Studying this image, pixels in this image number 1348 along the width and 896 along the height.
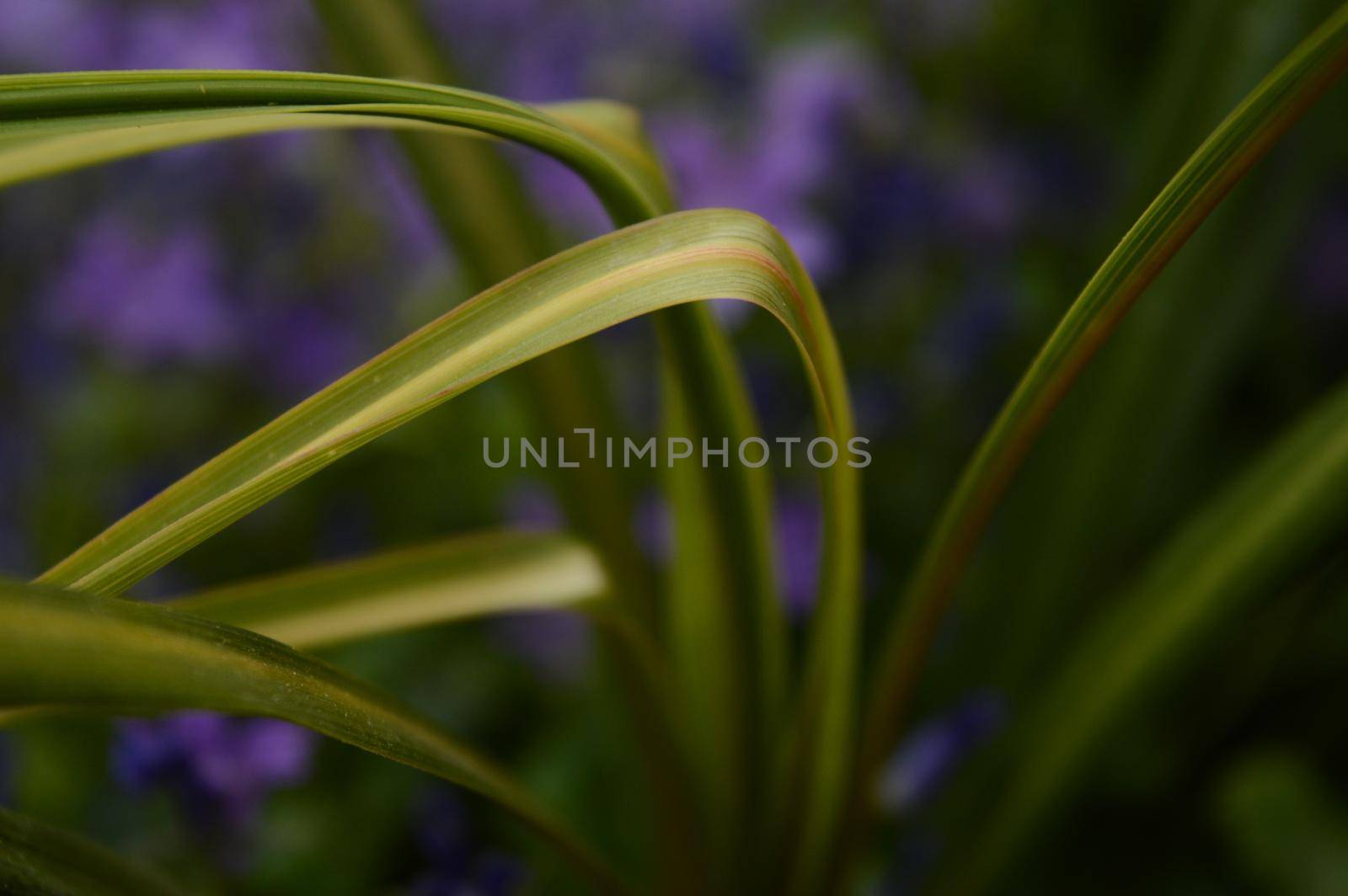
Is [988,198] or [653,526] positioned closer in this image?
[653,526]

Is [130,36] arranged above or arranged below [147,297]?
above

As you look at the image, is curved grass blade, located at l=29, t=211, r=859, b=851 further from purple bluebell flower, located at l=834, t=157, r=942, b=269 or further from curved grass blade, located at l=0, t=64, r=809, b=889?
purple bluebell flower, located at l=834, t=157, r=942, b=269

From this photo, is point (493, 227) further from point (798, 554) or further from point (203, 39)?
point (203, 39)

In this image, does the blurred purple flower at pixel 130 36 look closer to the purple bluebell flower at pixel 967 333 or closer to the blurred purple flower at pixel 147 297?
the blurred purple flower at pixel 147 297

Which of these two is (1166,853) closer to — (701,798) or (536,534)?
(701,798)

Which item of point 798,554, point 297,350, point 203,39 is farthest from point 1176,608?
point 203,39

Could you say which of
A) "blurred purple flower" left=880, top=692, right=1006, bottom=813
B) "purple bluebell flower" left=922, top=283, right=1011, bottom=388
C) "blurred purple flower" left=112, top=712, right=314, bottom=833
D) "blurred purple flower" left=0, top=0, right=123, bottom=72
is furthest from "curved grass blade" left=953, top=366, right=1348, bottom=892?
"blurred purple flower" left=0, top=0, right=123, bottom=72
